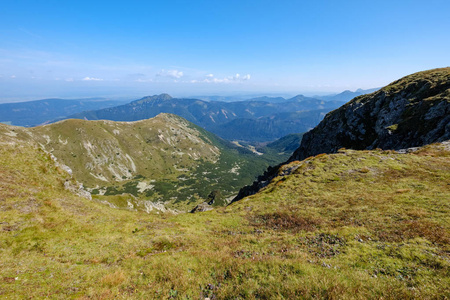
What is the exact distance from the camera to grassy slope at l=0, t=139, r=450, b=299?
35.1ft

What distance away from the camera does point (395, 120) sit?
252 feet

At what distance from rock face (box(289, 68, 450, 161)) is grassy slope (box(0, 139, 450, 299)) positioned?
34484mm

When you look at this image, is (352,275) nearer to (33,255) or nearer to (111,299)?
(111,299)

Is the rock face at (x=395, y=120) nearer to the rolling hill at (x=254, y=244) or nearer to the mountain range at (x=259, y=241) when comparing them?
the mountain range at (x=259, y=241)

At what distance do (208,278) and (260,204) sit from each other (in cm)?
2070

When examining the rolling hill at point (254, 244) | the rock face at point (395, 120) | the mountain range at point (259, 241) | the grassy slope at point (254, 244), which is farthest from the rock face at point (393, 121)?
the rolling hill at point (254, 244)

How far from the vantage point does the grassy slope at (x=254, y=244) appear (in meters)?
10.7

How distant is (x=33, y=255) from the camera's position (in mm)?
16125

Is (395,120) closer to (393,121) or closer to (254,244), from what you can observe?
(393,121)

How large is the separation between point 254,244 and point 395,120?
93.7 m

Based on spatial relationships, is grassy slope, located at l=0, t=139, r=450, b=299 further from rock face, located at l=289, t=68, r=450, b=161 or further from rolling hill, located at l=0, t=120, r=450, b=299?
rock face, located at l=289, t=68, r=450, b=161

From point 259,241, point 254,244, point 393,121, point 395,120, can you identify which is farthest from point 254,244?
point 393,121

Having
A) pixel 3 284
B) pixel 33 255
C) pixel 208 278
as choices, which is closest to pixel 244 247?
pixel 208 278

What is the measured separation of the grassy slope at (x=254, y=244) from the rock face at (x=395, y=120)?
34.5 m
